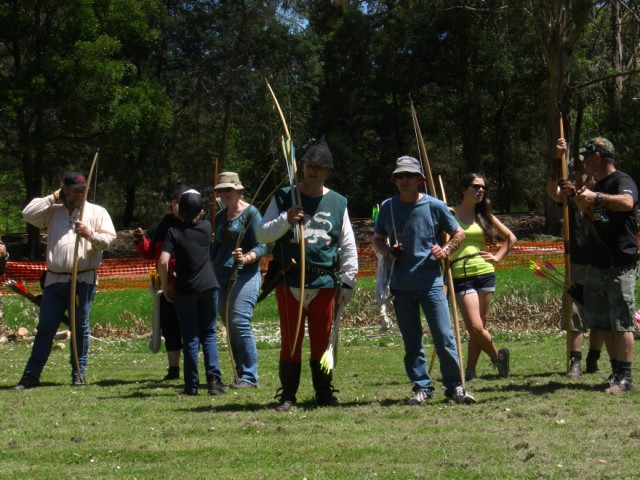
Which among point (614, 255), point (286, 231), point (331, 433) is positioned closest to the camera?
point (331, 433)

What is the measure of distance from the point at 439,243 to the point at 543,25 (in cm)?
2543

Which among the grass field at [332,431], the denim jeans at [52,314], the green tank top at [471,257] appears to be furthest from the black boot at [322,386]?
the denim jeans at [52,314]

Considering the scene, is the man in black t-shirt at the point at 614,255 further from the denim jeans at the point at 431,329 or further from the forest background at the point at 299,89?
the forest background at the point at 299,89

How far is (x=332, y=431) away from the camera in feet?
21.9

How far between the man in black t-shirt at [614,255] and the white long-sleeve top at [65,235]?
4.31 m

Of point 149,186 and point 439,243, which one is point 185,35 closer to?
point 149,186

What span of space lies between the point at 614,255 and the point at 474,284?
1433 mm

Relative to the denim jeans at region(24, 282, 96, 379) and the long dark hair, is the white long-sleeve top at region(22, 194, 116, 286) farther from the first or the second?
the long dark hair

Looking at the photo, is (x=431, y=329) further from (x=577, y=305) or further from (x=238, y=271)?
(x=577, y=305)

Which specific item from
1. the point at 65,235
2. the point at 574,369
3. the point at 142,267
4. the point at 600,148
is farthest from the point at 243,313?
the point at 142,267

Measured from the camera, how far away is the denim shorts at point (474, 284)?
360 inches

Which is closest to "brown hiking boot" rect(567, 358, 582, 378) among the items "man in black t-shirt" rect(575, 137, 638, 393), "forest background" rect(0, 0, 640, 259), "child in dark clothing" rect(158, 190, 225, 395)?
"man in black t-shirt" rect(575, 137, 638, 393)

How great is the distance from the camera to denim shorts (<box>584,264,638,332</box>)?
810 centimetres

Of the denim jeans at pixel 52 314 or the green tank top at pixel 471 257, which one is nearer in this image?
the green tank top at pixel 471 257
